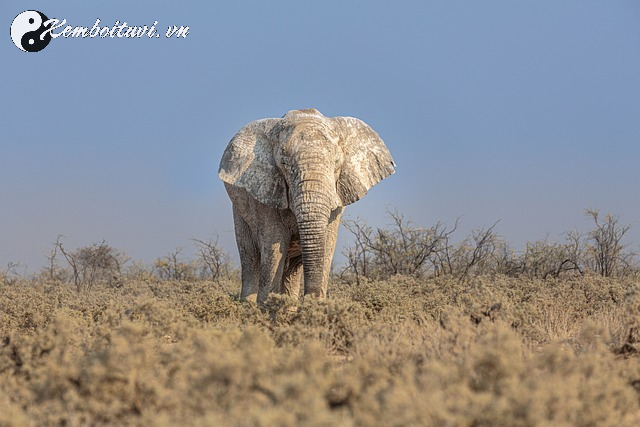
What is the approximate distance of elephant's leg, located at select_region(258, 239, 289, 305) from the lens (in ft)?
31.3

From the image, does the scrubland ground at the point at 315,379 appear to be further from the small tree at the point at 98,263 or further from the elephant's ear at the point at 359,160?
the small tree at the point at 98,263

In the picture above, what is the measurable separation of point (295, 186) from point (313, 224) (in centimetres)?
56

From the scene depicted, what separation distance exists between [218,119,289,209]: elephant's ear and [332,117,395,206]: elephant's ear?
3.04ft

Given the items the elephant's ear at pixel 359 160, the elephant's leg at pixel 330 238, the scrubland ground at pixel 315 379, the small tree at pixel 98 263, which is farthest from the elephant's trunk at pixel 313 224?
the small tree at pixel 98 263

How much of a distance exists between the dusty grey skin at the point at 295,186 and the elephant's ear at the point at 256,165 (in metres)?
0.01

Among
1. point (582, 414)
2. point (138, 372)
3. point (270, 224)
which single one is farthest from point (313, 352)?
point (270, 224)

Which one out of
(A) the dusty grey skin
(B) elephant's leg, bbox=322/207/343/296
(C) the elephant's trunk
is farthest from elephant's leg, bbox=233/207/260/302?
(C) the elephant's trunk

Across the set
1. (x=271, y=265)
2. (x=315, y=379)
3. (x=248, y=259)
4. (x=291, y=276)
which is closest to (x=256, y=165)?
(x=271, y=265)

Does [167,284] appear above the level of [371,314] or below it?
above

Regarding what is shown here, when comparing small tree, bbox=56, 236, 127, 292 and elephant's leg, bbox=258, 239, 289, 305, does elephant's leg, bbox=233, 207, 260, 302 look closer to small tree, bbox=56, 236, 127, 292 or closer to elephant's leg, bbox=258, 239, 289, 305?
elephant's leg, bbox=258, 239, 289, 305

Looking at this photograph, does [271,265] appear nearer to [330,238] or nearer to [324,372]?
[330,238]

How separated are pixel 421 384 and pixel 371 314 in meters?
4.84

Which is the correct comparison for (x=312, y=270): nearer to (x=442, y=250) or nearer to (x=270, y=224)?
(x=270, y=224)

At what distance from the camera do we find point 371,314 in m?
9.37
